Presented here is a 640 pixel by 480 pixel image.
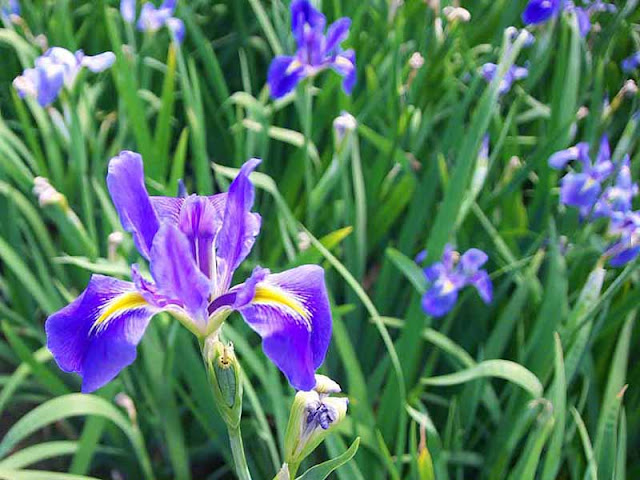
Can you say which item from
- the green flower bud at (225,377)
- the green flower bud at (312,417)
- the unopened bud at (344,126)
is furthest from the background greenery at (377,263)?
the green flower bud at (225,377)

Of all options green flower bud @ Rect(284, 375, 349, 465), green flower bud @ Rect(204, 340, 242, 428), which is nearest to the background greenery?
green flower bud @ Rect(284, 375, 349, 465)

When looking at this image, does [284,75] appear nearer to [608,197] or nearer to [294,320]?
[608,197]

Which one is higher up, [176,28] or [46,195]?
[176,28]

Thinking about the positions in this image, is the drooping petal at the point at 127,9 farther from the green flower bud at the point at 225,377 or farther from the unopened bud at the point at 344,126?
the green flower bud at the point at 225,377

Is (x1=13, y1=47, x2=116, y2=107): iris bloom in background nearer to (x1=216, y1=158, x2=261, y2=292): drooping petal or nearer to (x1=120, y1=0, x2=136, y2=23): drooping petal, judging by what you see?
(x1=120, y1=0, x2=136, y2=23): drooping petal

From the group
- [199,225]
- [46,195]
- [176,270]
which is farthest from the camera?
[46,195]

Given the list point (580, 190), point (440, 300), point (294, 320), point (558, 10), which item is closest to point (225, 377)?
point (294, 320)

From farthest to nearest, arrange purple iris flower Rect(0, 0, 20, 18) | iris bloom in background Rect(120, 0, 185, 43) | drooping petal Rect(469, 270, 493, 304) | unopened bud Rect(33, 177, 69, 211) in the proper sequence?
purple iris flower Rect(0, 0, 20, 18)
iris bloom in background Rect(120, 0, 185, 43)
drooping petal Rect(469, 270, 493, 304)
unopened bud Rect(33, 177, 69, 211)

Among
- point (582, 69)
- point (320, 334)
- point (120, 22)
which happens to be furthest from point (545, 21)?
point (320, 334)
